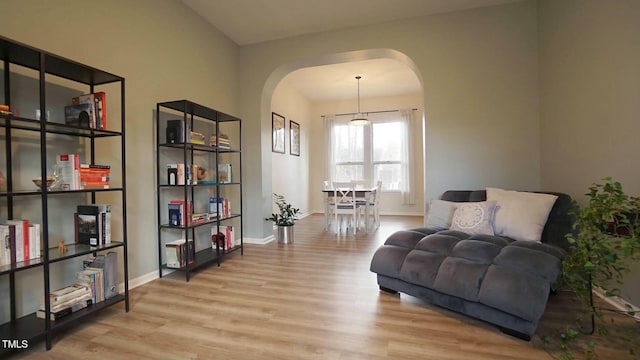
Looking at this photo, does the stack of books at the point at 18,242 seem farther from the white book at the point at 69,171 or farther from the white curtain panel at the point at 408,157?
the white curtain panel at the point at 408,157

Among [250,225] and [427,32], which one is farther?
[250,225]

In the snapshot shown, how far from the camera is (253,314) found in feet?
6.69

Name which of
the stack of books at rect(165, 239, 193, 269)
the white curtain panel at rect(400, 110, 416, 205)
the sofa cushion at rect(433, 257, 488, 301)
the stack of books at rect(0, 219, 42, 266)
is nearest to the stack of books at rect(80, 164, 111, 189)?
the stack of books at rect(0, 219, 42, 266)

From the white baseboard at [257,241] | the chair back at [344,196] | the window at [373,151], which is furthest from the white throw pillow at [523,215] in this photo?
the window at [373,151]

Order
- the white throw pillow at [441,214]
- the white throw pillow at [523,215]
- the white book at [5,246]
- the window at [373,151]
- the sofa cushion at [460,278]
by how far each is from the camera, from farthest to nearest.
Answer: the window at [373,151] → the white throw pillow at [441,214] → the white throw pillow at [523,215] → the sofa cushion at [460,278] → the white book at [5,246]

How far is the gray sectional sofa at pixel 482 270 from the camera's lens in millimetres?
1662

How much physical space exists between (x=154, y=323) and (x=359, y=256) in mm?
2208

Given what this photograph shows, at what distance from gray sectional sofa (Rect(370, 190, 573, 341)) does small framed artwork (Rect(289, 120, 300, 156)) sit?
419 centimetres

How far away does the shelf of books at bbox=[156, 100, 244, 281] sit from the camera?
277 centimetres

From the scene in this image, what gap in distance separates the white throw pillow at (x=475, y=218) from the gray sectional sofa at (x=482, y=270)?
0.49 ft

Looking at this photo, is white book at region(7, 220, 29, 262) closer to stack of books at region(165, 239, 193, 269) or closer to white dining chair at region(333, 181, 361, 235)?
stack of books at region(165, 239, 193, 269)

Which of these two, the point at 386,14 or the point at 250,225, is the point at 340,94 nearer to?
the point at 386,14

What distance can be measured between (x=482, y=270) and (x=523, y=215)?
→ 0.87m

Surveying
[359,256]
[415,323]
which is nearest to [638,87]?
[415,323]
